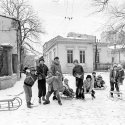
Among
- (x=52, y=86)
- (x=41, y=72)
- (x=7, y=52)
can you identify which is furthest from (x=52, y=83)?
(x=7, y=52)

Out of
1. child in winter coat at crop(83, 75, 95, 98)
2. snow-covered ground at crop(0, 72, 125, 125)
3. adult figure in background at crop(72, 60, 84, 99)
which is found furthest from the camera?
child in winter coat at crop(83, 75, 95, 98)

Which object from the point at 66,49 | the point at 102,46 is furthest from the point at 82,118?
the point at 102,46

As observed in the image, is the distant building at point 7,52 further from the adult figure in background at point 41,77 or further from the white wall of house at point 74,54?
the white wall of house at point 74,54

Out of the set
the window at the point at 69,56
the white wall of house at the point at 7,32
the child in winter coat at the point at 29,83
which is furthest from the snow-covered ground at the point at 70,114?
the window at the point at 69,56

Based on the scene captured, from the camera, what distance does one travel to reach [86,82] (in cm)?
1084

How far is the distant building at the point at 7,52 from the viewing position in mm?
16684

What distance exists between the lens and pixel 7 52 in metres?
18.2

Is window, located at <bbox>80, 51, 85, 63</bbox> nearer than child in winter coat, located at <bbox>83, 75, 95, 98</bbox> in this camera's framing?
No

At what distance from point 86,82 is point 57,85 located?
1.96 m

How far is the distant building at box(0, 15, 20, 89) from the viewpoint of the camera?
16684 mm

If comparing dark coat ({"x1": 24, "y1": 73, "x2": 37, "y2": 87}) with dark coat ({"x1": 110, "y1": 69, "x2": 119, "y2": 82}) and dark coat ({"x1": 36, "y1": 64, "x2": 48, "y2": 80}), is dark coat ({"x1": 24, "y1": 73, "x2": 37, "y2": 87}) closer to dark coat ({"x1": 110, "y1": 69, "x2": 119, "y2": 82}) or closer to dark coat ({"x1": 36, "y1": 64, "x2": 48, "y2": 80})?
dark coat ({"x1": 36, "y1": 64, "x2": 48, "y2": 80})

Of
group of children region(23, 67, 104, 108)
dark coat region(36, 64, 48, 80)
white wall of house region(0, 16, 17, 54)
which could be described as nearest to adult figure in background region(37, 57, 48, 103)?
dark coat region(36, 64, 48, 80)

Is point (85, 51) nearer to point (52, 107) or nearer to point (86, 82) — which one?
point (86, 82)

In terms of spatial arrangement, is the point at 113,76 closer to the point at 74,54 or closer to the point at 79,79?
the point at 79,79
